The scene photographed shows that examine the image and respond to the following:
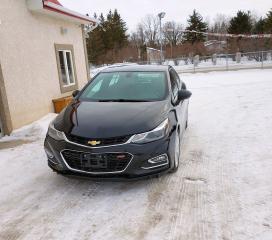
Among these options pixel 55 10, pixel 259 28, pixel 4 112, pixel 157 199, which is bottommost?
pixel 157 199

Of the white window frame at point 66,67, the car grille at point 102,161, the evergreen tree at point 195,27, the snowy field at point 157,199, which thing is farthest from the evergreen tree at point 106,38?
the car grille at point 102,161

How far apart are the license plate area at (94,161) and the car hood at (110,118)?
0.24m

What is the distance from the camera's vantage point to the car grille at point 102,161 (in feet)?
11.4

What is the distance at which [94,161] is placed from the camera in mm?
3504

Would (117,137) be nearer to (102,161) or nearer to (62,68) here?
(102,161)

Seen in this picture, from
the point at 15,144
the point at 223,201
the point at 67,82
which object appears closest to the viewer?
the point at 223,201

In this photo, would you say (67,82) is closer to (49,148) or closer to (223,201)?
(49,148)

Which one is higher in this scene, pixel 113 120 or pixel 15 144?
pixel 113 120

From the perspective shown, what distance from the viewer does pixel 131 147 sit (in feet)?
11.5

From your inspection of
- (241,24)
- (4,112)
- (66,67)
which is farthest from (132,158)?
(241,24)

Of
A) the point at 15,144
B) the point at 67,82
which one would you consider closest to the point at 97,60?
the point at 67,82

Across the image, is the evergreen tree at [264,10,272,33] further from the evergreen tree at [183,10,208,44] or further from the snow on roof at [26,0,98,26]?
the snow on roof at [26,0,98,26]

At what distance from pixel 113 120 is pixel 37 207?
1393mm

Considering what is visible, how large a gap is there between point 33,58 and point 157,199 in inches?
235
